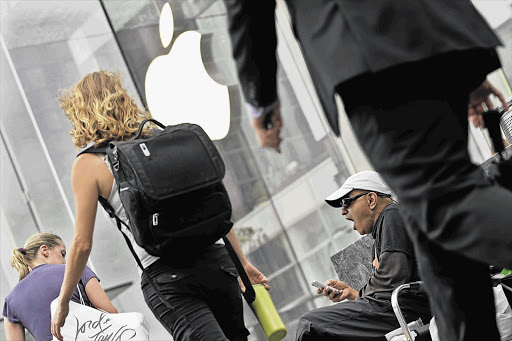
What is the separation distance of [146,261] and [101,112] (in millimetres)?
696

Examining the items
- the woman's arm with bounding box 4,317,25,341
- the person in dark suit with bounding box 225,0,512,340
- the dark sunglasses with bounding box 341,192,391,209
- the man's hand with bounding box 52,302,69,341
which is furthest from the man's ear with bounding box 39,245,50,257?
the person in dark suit with bounding box 225,0,512,340

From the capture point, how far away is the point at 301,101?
7102 millimetres

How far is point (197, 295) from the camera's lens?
3262mm

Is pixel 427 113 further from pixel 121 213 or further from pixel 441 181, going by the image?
pixel 121 213

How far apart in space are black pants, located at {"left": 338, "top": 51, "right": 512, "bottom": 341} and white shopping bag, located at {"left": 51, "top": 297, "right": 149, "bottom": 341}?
7.92 ft

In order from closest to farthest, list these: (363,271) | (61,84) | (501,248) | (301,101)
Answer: (501,248), (363,271), (301,101), (61,84)

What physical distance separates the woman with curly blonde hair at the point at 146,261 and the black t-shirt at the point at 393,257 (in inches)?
35.4

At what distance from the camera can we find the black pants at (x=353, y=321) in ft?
13.4

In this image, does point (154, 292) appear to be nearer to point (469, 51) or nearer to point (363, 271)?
point (469, 51)

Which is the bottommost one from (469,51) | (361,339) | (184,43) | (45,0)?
(361,339)

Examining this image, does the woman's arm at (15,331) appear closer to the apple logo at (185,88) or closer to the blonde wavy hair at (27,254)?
the blonde wavy hair at (27,254)

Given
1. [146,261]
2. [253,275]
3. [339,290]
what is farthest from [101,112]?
[339,290]

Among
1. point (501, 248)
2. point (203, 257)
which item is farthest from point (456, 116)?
point (203, 257)

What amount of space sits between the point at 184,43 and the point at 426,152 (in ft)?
20.4
